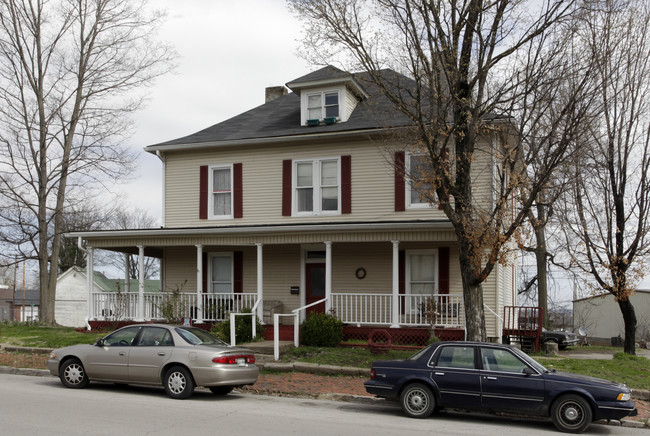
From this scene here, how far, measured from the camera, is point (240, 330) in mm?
17594

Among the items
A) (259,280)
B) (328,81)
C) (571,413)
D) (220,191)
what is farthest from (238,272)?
(571,413)

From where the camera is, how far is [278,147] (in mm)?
20891

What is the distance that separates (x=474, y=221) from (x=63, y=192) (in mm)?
21262

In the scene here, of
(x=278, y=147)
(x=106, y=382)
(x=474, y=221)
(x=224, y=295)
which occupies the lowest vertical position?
(x=106, y=382)

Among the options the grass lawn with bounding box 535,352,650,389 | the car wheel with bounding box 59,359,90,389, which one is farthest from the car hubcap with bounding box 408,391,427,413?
the car wheel with bounding box 59,359,90,389

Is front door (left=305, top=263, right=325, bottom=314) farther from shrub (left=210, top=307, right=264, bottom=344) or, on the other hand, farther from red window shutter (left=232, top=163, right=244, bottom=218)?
red window shutter (left=232, top=163, right=244, bottom=218)

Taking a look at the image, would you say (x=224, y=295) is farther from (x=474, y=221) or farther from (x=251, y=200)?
(x=474, y=221)

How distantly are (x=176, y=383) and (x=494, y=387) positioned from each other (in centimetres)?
552

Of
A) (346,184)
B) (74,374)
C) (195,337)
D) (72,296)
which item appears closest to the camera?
(195,337)

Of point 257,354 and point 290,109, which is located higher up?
point 290,109

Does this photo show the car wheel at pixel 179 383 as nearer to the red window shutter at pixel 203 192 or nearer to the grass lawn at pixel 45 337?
the grass lawn at pixel 45 337

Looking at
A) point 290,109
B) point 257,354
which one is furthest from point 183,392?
point 290,109

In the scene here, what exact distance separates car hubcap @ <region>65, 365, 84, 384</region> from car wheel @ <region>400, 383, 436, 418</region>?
Answer: 6.19 m

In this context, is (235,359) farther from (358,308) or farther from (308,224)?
(358,308)
